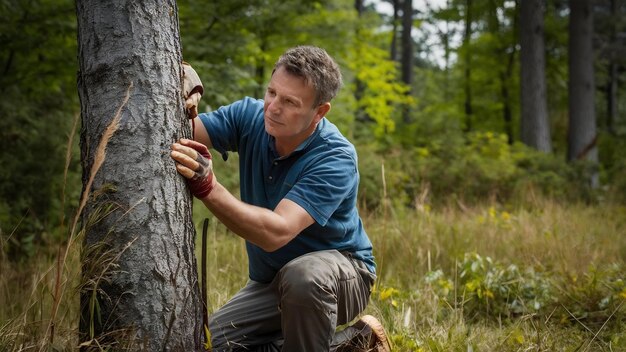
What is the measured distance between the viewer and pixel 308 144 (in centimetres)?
303

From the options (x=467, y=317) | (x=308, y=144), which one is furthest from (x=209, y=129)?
(x=467, y=317)

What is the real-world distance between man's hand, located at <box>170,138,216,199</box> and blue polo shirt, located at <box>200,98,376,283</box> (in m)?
0.43

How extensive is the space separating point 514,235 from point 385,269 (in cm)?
149

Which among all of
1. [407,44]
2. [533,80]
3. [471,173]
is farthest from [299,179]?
[407,44]

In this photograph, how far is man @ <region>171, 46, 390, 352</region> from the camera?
2.56 m

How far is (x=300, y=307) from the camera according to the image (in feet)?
9.07

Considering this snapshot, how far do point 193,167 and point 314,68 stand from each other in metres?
0.84

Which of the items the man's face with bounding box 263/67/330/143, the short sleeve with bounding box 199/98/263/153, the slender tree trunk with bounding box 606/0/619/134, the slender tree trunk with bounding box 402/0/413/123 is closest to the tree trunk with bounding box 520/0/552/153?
the slender tree trunk with bounding box 402/0/413/123

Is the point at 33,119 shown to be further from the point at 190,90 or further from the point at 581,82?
the point at 581,82

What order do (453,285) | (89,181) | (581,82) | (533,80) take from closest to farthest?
(89,181) < (453,285) < (533,80) < (581,82)

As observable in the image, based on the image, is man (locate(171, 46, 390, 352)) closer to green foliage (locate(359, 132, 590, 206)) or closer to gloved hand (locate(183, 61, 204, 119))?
gloved hand (locate(183, 61, 204, 119))

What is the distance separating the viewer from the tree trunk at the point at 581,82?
13.3 metres

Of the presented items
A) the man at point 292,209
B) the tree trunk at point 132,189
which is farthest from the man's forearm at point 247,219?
the tree trunk at point 132,189

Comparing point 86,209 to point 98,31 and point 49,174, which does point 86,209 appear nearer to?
point 98,31
